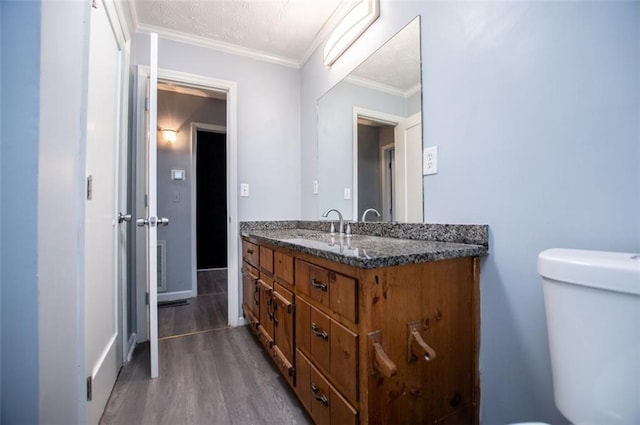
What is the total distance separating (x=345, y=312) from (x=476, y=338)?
22.9 inches

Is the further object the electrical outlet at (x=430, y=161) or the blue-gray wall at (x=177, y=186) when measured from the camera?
the blue-gray wall at (x=177, y=186)

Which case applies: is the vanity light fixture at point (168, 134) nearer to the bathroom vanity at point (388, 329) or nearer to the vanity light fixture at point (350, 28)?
the vanity light fixture at point (350, 28)

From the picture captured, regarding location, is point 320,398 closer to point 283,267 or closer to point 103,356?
point 283,267

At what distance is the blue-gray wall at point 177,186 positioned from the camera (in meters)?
2.94

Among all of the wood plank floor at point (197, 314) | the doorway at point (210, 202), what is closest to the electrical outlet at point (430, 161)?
the wood plank floor at point (197, 314)

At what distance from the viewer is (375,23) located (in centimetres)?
152

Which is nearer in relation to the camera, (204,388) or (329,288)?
(329,288)

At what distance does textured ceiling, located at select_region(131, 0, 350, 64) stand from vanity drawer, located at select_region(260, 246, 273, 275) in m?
1.61

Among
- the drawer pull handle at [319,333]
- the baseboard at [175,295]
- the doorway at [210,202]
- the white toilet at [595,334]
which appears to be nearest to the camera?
the white toilet at [595,334]

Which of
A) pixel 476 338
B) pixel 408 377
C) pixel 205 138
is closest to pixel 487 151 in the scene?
pixel 476 338

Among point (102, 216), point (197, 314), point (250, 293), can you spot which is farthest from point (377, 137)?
point (197, 314)

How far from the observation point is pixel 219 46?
2.18 metres

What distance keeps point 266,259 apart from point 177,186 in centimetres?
205

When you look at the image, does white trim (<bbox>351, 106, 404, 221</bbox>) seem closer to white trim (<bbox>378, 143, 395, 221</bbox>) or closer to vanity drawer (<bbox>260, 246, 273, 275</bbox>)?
white trim (<bbox>378, 143, 395, 221</bbox>)
